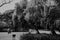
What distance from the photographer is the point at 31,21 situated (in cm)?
482

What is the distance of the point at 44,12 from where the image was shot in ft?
15.8

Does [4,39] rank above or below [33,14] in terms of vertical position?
below

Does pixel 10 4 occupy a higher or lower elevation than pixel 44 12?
higher

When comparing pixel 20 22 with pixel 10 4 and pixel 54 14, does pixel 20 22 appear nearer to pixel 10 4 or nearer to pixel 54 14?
pixel 10 4

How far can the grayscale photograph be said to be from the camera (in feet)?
15.6

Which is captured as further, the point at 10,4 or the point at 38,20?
the point at 10,4

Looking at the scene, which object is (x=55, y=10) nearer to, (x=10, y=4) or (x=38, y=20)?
(x=38, y=20)

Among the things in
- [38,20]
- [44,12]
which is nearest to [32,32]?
[38,20]

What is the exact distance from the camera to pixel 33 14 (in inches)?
189

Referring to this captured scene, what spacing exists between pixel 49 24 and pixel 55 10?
22.4 inches

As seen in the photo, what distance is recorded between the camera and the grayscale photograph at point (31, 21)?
4750 millimetres

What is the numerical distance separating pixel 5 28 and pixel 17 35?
53 cm

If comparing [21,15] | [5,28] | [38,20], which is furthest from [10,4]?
[38,20]

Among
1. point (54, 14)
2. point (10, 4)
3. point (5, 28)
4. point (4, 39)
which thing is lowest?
point (4, 39)
